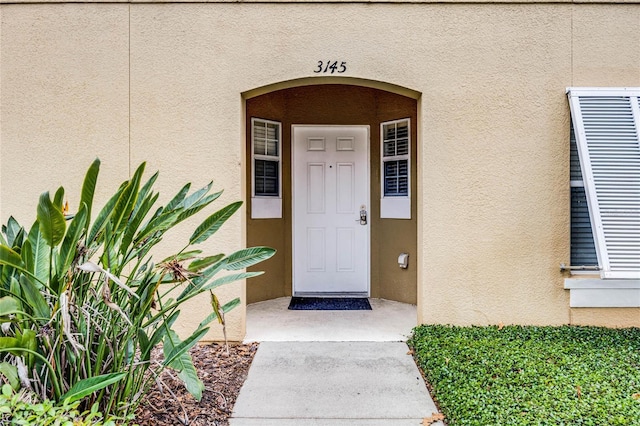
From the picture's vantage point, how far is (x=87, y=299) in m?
2.66

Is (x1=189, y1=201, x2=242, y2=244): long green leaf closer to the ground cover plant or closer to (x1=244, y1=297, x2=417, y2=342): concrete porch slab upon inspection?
the ground cover plant

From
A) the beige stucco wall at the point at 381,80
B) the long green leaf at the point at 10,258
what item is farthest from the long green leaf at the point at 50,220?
the beige stucco wall at the point at 381,80

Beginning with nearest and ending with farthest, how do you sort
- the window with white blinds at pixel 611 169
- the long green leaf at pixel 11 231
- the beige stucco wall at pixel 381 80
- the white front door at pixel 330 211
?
the long green leaf at pixel 11 231 < the window with white blinds at pixel 611 169 < the beige stucco wall at pixel 381 80 < the white front door at pixel 330 211

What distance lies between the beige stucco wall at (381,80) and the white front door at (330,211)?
186cm

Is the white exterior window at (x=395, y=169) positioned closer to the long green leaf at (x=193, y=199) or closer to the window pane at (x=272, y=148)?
the window pane at (x=272, y=148)

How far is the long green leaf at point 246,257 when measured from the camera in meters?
2.67

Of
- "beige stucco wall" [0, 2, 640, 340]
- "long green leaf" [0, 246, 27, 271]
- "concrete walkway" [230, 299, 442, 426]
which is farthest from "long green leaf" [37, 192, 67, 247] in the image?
"beige stucco wall" [0, 2, 640, 340]

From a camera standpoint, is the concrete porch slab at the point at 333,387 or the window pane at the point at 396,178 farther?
the window pane at the point at 396,178

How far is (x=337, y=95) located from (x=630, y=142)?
367 cm

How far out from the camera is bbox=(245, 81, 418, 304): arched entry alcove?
602 centimetres

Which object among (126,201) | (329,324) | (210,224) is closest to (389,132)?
(329,324)

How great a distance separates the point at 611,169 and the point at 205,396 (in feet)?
14.2

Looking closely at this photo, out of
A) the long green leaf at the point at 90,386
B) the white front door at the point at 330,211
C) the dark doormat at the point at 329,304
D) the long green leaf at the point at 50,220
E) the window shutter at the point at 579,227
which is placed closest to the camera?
the long green leaf at the point at 50,220

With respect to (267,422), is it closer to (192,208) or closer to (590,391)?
(192,208)
